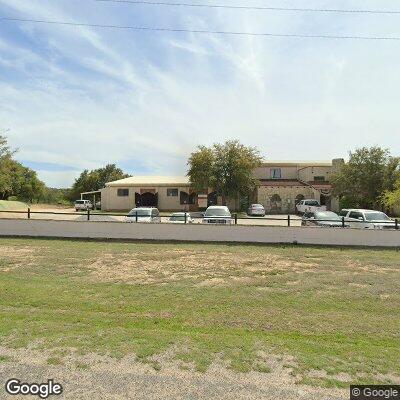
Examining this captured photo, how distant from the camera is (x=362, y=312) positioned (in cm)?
634

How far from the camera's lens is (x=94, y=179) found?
6353 cm

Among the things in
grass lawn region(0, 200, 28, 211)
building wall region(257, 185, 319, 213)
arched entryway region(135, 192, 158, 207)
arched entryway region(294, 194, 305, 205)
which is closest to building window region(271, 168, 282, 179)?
building wall region(257, 185, 319, 213)

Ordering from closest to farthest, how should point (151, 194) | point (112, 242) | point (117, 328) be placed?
1. point (117, 328)
2. point (112, 242)
3. point (151, 194)

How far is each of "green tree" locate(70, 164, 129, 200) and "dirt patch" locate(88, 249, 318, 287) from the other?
54272mm

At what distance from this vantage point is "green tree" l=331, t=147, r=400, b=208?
35.2m

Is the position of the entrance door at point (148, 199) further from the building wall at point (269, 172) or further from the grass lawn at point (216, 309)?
the grass lawn at point (216, 309)

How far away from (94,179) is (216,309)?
60.8 meters

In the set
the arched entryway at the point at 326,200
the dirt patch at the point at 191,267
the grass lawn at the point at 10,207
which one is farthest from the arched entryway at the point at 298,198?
the grass lawn at the point at 10,207

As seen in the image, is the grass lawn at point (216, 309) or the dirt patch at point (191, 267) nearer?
the grass lawn at point (216, 309)

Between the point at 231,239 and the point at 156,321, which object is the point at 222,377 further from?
the point at 231,239

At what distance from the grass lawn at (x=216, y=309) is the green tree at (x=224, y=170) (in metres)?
25.8

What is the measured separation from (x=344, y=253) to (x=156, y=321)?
9554 mm

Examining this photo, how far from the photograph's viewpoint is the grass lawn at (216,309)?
452 cm

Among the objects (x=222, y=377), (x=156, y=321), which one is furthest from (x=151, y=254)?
(x=222, y=377)
